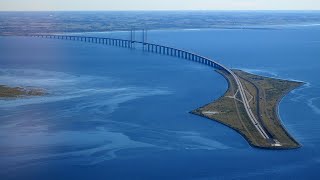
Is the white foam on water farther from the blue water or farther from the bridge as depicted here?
the bridge

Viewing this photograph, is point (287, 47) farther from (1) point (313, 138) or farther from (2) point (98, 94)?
(1) point (313, 138)

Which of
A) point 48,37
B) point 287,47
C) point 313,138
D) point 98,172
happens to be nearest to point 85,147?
point 98,172

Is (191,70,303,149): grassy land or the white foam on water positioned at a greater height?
(191,70,303,149): grassy land

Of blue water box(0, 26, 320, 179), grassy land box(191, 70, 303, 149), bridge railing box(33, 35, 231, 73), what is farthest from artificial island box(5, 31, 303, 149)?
bridge railing box(33, 35, 231, 73)

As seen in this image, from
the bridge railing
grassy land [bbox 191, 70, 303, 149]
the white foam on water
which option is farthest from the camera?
the bridge railing

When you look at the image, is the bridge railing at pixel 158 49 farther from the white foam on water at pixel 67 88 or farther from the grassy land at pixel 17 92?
the grassy land at pixel 17 92

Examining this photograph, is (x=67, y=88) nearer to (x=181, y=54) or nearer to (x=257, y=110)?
(x=257, y=110)

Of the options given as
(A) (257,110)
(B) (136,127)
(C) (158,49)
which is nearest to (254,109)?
(A) (257,110)
